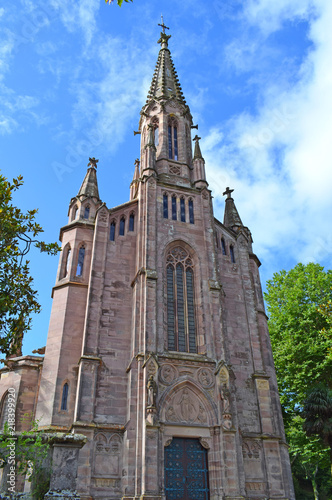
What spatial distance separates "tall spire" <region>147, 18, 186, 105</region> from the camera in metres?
32.9

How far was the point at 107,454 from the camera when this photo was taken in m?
17.4

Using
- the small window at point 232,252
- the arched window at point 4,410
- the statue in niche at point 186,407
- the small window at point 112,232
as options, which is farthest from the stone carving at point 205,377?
the arched window at point 4,410

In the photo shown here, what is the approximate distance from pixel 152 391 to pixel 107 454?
311 centimetres

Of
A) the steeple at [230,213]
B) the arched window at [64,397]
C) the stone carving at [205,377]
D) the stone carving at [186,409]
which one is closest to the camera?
the stone carving at [186,409]

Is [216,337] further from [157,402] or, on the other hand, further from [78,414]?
[78,414]

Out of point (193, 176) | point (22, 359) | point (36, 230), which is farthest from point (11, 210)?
point (193, 176)

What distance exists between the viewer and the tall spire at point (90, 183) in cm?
2580

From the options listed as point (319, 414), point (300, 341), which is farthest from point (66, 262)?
point (300, 341)

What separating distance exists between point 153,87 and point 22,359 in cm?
2381

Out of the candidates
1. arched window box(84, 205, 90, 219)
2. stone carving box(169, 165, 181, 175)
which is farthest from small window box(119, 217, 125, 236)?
stone carving box(169, 165, 181, 175)

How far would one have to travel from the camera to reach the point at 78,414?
17.7 m

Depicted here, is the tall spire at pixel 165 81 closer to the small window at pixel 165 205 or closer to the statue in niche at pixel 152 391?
the small window at pixel 165 205

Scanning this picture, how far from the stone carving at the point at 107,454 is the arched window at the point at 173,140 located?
18659mm

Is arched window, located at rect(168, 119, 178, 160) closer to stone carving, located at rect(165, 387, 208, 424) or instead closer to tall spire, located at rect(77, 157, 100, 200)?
tall spire, located at rect(77, 157, 100, 200)
